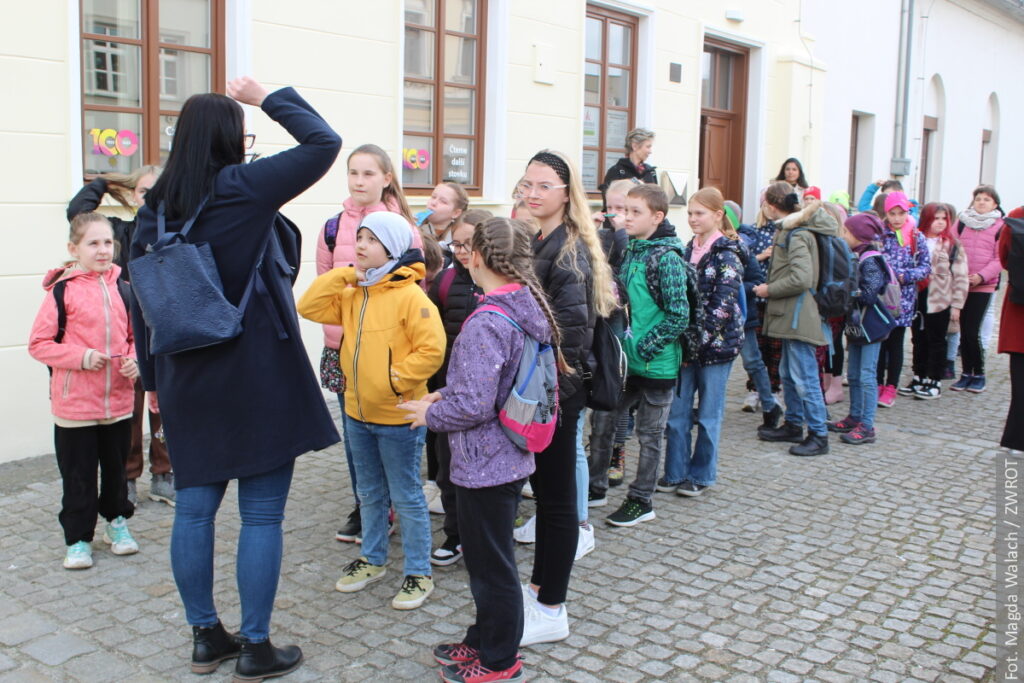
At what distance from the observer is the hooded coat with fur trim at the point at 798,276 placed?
21.4ft

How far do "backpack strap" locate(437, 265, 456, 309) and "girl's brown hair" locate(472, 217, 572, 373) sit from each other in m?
1.11

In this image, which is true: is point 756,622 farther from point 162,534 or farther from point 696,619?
point 162,534

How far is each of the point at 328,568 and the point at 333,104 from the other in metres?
4.30

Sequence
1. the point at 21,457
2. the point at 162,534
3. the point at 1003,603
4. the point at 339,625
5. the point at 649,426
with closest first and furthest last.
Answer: the point at 339,625 < the point at 1003,603 < the point at 162,534 < the point at 649,426 < the point at 21,457

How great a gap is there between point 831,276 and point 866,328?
2.33 feet

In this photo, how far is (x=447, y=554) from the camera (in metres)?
4.46

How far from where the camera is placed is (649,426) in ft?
17.0

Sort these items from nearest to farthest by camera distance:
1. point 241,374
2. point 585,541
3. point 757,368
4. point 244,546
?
point 241,374
point 244,546
point 585,541
point 757,368

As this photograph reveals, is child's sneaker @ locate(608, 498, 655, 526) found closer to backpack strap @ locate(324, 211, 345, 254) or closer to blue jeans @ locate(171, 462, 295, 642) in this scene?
backpack strap @ locate(324, 211, 345, 254)

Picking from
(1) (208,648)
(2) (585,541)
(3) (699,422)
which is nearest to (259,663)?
(1) (208,648)

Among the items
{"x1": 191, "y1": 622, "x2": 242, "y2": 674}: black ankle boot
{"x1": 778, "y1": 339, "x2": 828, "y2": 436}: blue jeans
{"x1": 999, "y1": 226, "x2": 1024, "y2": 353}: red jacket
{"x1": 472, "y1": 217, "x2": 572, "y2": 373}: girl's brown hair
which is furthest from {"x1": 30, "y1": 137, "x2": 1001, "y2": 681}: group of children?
{"x1": 999, "y1": 226, "x2": 1024, "y2": 353}: red jacket

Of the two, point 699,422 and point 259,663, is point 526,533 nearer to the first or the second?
point 699,422

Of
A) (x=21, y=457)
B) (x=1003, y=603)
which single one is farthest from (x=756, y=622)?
(x=21, y=457)

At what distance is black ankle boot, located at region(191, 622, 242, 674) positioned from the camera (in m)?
3.38
